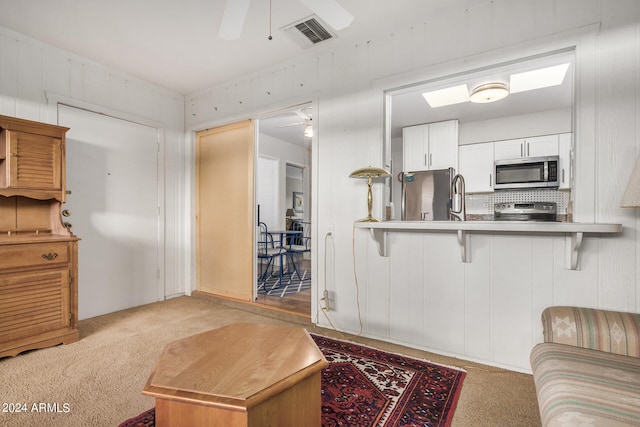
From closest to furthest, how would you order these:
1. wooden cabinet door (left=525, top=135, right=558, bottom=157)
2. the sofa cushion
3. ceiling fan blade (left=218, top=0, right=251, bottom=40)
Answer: the sofa cushion
ceiling fan blade (left=218, top=0, right=251, bottom=40)
wooden cabinet door (left=525, top=135, right=558, bottom=157)

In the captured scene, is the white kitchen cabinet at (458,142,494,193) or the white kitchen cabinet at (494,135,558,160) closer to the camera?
the white kitchen cabinet at (494,135,558,160)

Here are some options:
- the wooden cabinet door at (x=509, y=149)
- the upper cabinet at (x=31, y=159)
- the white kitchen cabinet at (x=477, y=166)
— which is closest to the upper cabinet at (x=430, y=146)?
the white kitchen cabinet at (x=477, y=166)

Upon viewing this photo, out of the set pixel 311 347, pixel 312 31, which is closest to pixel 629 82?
pixel 312 31

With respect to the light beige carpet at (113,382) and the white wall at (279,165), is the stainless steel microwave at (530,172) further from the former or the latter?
the white wall at (279,165)

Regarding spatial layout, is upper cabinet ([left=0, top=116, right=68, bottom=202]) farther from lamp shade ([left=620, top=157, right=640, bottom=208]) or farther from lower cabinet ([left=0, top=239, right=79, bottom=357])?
lamp shade ([left=620, top=157, right=640, bottom=208])

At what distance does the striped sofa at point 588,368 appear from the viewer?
104cm

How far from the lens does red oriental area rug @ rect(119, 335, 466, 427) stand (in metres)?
1.56

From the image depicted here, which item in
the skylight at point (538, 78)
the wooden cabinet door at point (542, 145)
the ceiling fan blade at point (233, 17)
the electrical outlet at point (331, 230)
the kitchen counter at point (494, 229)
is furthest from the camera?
the wooden cabinet door at point (542, 145)

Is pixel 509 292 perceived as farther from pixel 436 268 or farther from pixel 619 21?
pixel 619 21

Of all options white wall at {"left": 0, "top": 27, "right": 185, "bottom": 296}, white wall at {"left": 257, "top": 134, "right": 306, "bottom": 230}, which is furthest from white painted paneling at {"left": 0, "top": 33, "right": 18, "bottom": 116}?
white wall at {"left": 257, "top": 134, "right": 306, "bottom": 230}

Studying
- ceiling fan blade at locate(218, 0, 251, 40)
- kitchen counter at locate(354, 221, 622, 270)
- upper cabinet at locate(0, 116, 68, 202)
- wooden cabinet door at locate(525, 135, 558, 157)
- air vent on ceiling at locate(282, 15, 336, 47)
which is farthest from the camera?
wooden cabinet door at locate(525, 135, 558, 157)

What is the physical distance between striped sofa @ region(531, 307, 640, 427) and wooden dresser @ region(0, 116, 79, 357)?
322 cm

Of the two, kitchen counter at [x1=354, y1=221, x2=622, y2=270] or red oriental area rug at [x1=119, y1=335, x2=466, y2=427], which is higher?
kitchen counter at [x1=354, y1=221, x2=622, y2=270]

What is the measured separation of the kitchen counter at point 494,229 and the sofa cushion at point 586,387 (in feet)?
2.13
